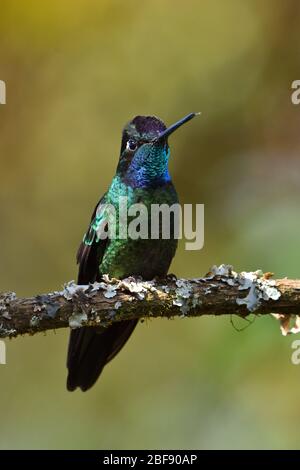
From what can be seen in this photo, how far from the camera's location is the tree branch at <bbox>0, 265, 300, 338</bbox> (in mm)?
3926

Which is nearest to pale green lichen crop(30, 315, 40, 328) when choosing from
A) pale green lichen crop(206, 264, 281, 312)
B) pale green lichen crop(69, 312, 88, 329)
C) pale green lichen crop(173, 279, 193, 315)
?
pale green lichen crop(69, 312, 88, 329)

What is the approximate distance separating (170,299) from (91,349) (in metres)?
1.20

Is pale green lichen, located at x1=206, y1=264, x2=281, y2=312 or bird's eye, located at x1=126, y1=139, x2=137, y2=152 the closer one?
pale green lichen, located at x1=206, y1=264, x2=281, y2=312

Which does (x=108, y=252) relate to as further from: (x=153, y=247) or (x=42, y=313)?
(x=42, y=313)

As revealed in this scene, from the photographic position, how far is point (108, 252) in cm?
478

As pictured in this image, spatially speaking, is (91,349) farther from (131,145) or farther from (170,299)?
(131,145)

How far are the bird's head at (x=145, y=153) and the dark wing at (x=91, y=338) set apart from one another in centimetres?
26

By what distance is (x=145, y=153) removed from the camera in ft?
15.9

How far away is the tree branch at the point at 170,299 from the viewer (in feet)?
12.9

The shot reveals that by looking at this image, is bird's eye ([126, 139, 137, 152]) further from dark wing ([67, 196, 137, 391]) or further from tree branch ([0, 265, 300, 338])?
tree branch ([0, 265, 300, 338])

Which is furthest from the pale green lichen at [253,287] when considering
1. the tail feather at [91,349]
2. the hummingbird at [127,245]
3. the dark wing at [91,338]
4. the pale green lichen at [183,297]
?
the tail feather at [91,349]

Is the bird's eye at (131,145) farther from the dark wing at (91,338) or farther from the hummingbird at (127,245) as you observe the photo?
the dark wing at (91,338)
